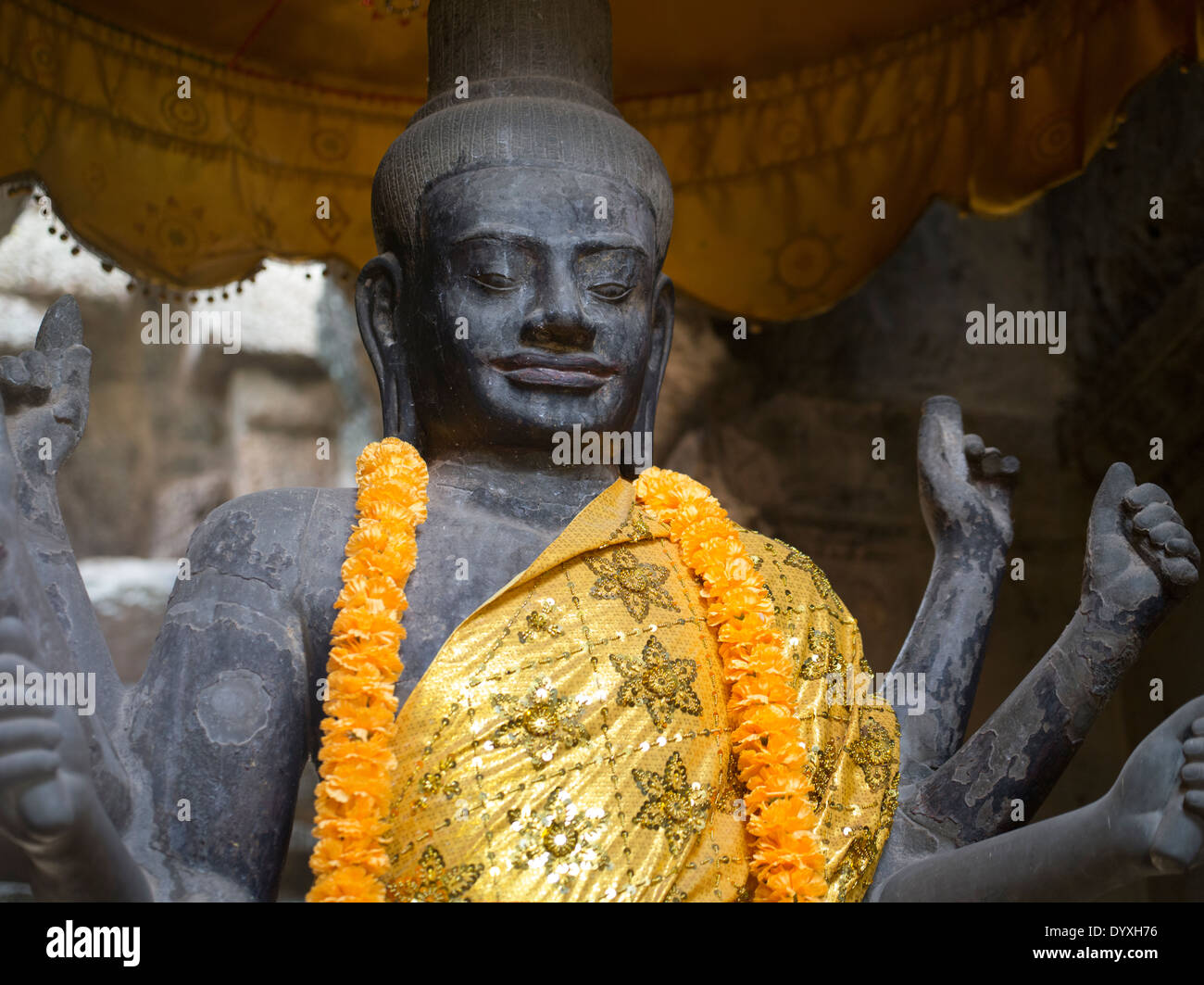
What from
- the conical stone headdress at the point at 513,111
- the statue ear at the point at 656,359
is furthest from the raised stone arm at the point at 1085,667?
the conical stone headdress at the point at 513,111

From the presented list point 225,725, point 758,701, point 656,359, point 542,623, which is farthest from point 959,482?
point 225,725

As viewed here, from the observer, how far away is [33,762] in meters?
2.34

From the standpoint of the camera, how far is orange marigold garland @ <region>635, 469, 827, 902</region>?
301cm

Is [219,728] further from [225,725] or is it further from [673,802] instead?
[673,802]

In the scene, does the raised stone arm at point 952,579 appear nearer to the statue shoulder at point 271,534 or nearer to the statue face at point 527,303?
the statue face at point 527,303

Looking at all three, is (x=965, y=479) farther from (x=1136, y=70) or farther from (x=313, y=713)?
(x=313, y=713)

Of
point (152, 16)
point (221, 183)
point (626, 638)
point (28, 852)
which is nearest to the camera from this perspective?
point (28, 852)

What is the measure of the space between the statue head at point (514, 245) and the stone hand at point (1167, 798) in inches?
55.5

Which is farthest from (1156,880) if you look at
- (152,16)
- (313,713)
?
(152,16)

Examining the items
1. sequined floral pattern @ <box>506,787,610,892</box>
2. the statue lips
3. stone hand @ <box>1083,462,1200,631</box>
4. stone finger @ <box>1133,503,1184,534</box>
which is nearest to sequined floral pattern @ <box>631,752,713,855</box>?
sequined floral pattern @ <box>506,787,610,892</box>

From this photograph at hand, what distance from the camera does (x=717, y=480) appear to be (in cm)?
602

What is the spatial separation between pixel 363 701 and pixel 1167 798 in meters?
1.46

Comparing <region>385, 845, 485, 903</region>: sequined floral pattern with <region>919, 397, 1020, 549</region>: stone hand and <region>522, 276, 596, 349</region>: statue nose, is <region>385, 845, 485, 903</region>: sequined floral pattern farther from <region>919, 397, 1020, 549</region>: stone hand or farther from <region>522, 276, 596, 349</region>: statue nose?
<region>919, 397, 1020, 549</region>: stone hand
